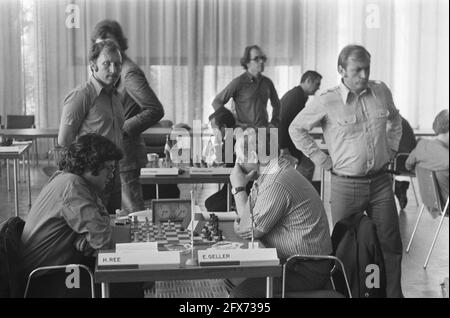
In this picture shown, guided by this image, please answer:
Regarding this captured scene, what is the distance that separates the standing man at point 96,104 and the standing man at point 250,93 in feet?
8.17

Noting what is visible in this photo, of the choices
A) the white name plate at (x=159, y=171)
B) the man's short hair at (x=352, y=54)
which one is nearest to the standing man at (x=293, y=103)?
the white name plate at (x=159, y=171)

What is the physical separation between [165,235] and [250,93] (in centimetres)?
328

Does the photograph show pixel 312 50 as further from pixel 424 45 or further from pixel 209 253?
pixel 209 253

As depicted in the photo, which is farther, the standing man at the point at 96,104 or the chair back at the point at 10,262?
the standing man at the point at 96,104

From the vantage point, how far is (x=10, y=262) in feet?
7.13

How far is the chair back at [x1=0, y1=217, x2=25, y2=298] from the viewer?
84.0 inches

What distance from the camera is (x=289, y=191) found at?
241 cm

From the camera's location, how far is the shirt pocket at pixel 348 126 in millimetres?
3027

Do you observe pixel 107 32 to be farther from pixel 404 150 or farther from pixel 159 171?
pixel 404 150

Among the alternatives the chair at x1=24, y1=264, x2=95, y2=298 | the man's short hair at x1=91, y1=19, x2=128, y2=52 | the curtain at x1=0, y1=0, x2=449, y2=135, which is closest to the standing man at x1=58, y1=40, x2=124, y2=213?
the man's short hair at x1=91, y1=19, x2=128, y2=52

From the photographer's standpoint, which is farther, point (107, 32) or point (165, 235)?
point (107, 32)

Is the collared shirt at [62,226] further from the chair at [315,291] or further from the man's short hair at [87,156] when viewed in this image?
the chair at [315,291]

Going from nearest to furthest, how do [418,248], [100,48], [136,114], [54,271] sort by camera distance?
[54,271] → [100,48] → [136,114] → [418,248]

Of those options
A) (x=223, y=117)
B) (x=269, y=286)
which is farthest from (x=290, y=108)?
(x=269, y=286)
